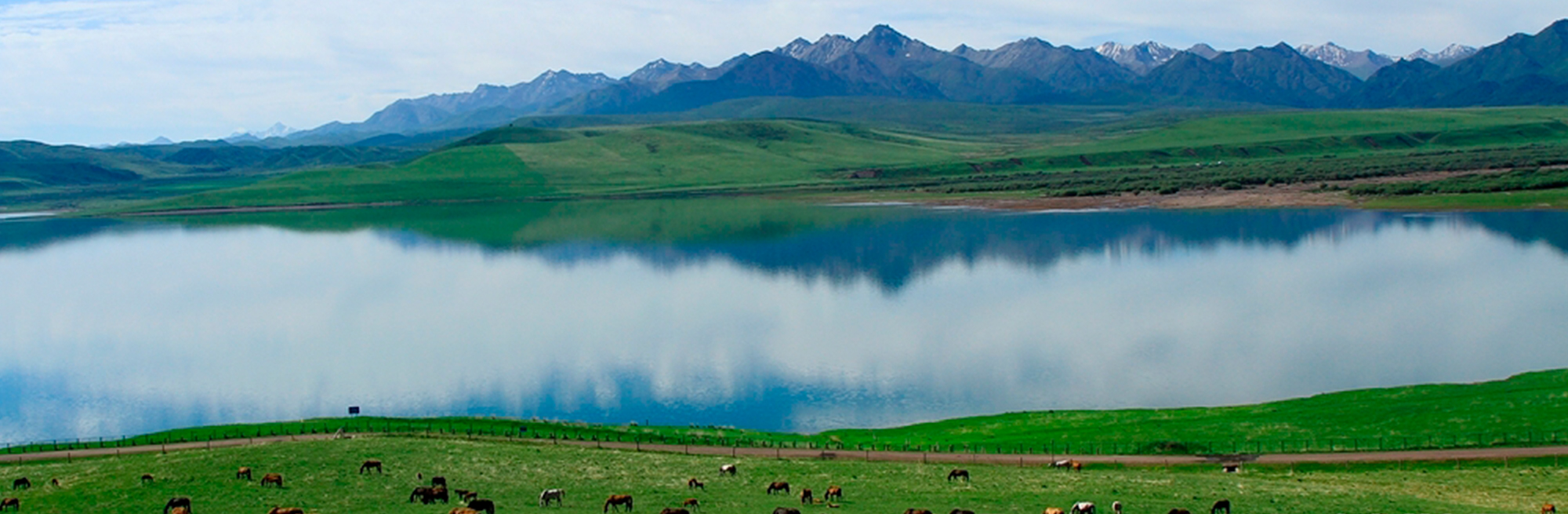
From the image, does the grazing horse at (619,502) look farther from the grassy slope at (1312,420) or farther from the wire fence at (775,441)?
the grassy slope at (1312,420)

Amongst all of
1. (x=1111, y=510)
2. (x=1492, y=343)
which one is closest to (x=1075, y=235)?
(x=1492, y=343)

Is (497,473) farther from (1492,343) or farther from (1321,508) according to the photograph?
(1492,343)

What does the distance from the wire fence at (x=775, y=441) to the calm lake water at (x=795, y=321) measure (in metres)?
5.22

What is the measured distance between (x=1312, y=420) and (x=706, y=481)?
79.3 feet

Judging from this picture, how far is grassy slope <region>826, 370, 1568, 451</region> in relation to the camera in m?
40.8

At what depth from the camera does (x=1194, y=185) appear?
6363 inches

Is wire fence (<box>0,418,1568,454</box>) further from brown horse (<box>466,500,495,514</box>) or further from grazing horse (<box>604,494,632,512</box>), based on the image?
brown horse (<box>466,500,495,514</box>)

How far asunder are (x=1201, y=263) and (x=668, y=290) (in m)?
42.9

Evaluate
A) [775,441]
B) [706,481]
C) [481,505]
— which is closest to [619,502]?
[481,505]

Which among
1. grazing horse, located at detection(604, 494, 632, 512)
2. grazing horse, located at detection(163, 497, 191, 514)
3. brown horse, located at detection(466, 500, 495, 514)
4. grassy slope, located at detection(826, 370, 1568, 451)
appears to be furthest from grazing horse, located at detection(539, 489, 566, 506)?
grassy slope, located at detection(826, 370, 1568, 451)

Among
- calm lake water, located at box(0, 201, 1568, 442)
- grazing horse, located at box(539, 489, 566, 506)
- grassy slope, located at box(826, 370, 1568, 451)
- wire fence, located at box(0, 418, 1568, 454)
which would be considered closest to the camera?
grazing horse, located at box(539, 489, 566, 506)

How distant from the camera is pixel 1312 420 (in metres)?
43.2

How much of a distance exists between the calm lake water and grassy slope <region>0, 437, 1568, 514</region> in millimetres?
14324

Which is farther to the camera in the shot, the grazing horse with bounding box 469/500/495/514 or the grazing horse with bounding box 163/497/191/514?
the grazing horse with bounding box 163/497/191/514
